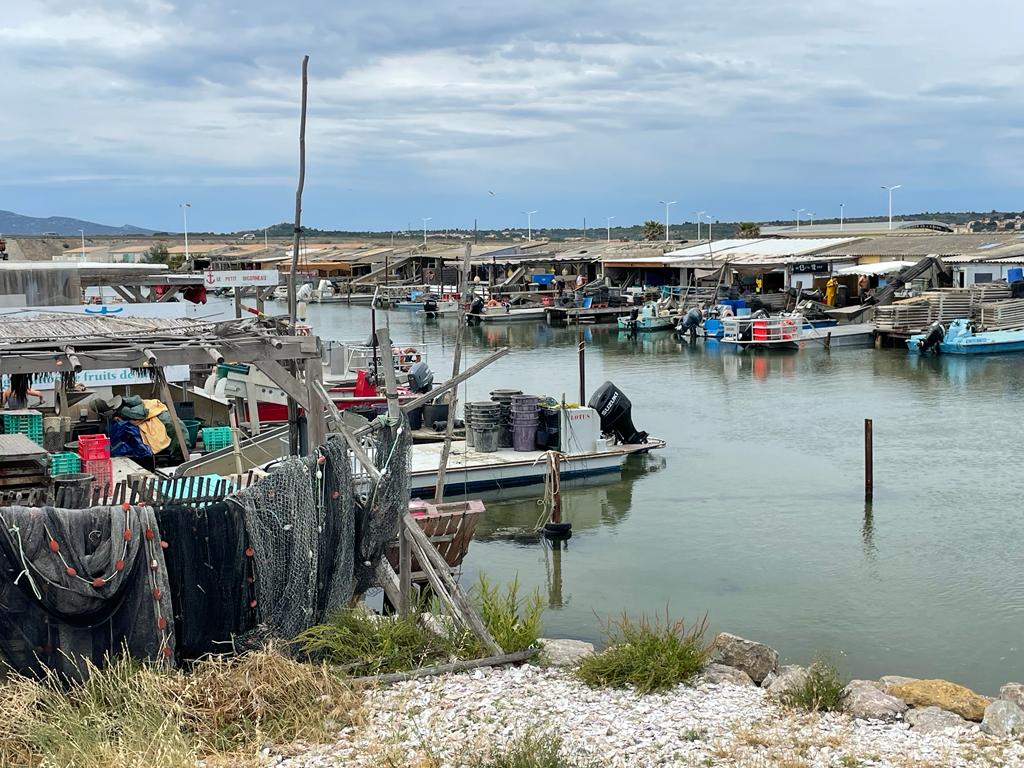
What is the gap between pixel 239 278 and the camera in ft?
84.7

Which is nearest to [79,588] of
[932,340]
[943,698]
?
[943,698]

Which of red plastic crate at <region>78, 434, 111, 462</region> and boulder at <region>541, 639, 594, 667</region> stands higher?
red plastic crate at <region>78, 434, 111, 462</region>

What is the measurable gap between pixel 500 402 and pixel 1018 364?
981 inches

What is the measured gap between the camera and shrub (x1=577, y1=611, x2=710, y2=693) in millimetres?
8781

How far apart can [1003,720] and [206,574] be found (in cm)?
585

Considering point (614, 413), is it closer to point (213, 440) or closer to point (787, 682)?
point (213, 440)

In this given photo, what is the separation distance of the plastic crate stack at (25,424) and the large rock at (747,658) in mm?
10591

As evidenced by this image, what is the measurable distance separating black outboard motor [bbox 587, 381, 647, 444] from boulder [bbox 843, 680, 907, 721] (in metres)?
12.9

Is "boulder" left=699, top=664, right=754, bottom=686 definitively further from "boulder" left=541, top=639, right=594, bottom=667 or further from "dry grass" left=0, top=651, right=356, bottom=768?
"dry grass" left=0, top=651, right=356, bottom=768

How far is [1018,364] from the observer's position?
38.9 m

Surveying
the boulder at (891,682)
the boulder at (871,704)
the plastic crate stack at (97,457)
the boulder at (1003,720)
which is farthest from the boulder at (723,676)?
the plastic crate stack at (97,457)

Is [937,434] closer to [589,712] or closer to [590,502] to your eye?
[590,502]

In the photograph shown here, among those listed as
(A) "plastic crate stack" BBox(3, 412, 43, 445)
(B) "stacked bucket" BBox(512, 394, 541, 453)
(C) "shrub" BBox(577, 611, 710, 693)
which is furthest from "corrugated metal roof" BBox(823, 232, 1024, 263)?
(C) "shrub" BBox(577, 611, 710, 693)

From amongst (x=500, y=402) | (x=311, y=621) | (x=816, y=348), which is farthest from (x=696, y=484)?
(x=816, y=348)
